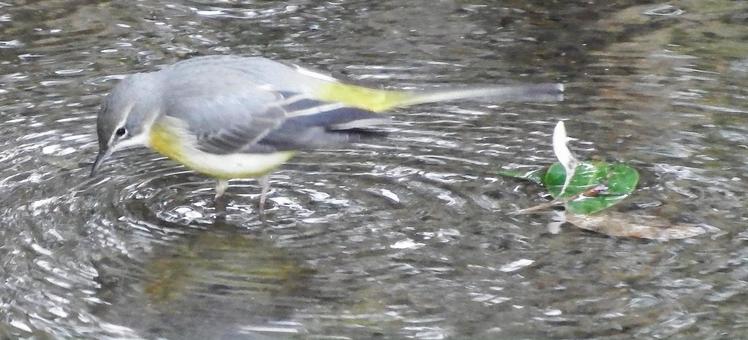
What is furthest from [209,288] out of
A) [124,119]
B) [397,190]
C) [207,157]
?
[397,190]

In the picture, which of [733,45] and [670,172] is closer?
[670,172]

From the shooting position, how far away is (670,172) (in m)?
6.46

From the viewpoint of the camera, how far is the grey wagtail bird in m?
6.20

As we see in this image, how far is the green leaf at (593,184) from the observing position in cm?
623

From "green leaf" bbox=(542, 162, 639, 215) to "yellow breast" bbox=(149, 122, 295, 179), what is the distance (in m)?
1.28

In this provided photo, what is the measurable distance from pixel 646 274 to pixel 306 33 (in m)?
3.95

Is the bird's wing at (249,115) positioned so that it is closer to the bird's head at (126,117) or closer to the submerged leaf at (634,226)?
the bird's head at (126,117)

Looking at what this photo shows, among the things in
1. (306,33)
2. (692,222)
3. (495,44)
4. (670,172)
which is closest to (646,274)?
(692,222)

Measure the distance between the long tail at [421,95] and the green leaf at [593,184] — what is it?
1.21 ft

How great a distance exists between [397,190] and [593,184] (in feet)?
3.11

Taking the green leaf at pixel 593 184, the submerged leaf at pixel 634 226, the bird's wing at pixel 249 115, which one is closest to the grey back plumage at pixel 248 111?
the bird's wing at pixel 249 115

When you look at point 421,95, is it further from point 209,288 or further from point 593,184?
point 209,288

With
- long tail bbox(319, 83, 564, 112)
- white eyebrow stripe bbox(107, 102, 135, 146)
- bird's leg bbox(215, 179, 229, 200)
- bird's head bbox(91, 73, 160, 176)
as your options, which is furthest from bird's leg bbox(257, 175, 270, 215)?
white eyebrow stripe bbox(107, 102, 135, 146)

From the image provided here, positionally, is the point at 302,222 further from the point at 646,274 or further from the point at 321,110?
the point at 646,274
